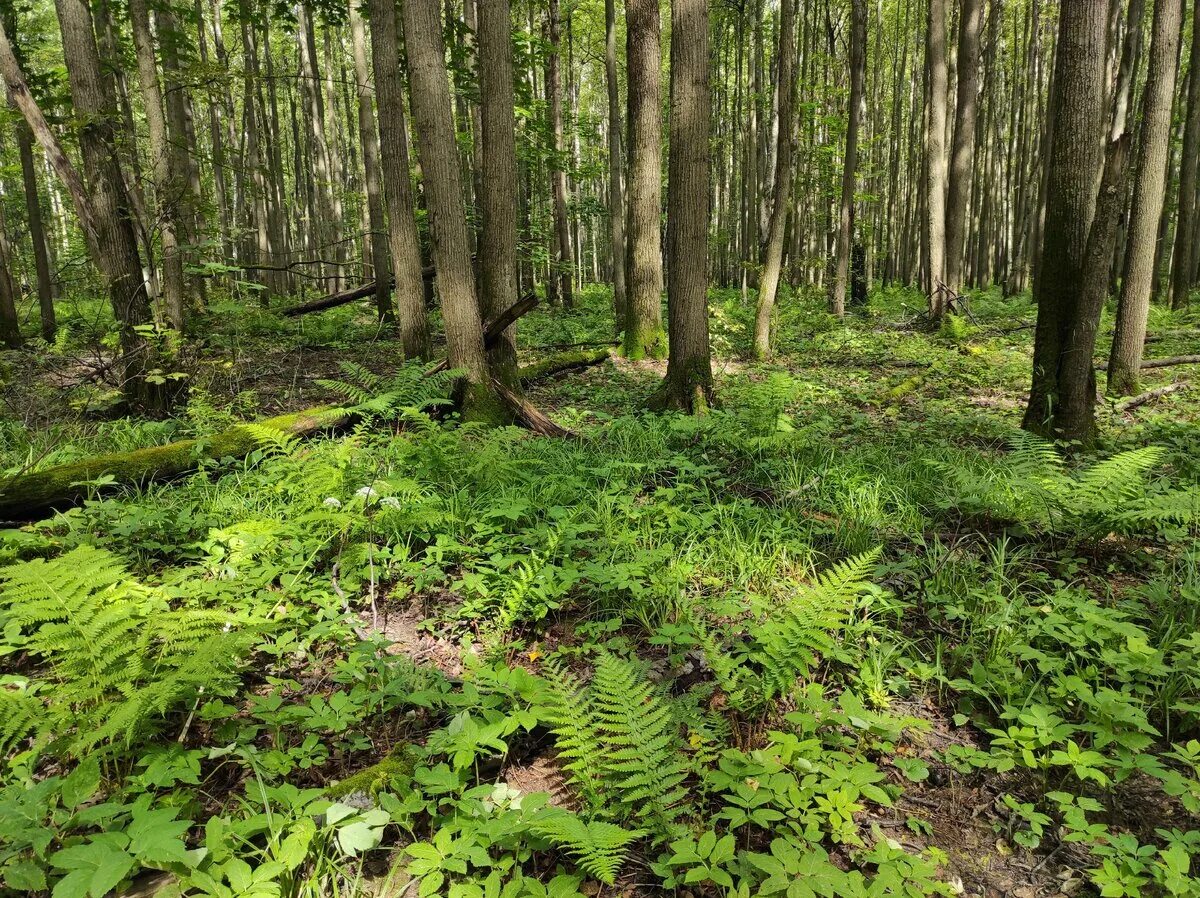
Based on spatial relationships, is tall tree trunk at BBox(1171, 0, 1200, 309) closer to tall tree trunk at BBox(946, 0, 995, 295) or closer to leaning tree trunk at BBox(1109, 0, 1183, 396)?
tall tree trunk at BBox(946, 0, 995, 295)

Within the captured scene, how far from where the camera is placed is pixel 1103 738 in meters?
2.30

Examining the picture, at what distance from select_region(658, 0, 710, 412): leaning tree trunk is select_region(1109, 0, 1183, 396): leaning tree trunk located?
4785mm

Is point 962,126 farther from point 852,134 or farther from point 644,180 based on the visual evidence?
point 644,180

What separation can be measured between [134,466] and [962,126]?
1493cm

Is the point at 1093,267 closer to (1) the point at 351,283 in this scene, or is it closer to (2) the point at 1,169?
(2) the point at 1,169

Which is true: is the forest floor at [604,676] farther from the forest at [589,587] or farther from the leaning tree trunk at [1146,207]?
the leaning tree trunk at [1146,207]

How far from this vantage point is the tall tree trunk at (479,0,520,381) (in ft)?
23.4

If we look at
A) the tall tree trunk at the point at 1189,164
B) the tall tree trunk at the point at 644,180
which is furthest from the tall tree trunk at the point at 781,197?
the tall tree trunk at the point at 1189,164

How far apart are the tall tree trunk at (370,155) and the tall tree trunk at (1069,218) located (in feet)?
30.4

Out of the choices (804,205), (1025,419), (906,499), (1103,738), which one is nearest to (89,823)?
(1103,738)

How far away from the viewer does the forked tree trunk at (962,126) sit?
38.3ft

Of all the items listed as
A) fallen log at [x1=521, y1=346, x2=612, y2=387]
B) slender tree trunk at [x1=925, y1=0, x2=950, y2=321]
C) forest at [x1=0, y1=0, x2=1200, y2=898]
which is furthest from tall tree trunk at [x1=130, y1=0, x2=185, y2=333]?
slender tree trunk at [x1=925, y1=0, x2=950, y2=321]

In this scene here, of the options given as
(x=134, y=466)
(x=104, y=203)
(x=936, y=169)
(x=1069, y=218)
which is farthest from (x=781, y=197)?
(x=134, y=466)

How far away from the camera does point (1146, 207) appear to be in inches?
279
